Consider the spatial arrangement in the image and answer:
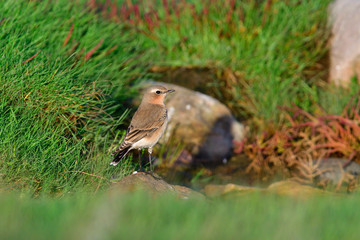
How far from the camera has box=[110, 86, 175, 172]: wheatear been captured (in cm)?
639

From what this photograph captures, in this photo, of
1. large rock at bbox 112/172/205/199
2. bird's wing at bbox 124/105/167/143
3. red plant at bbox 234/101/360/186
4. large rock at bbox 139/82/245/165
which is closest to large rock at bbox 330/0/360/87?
red plant at bbox 234/101/360/186

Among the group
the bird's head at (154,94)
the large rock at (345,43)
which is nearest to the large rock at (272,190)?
the bird's head at (154,94)

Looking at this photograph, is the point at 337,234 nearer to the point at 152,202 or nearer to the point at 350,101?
the point at 152,202

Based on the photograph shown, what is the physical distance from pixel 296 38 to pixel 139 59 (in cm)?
303

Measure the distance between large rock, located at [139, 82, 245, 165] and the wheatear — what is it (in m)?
2.18

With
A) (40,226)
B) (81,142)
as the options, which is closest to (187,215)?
(40,226)

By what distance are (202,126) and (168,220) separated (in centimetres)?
565

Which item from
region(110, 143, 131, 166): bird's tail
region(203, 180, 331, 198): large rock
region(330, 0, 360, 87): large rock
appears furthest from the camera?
region(330, 0, 360, 87): large rock

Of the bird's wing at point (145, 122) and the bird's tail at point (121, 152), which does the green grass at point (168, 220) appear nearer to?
the bird's tail at point (121, 152)

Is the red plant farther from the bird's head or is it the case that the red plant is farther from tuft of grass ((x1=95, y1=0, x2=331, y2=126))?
the bird's head

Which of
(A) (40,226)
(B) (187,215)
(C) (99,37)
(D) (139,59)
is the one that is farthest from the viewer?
(D) (139,59)

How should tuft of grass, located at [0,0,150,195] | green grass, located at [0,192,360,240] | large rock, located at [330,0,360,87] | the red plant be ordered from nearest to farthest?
1. green grass, located at [0,192,360,240]
2. tuft of grass, located at [0,0,150,195]
3. the red plant
4. large rock, located at [330,0,360,87]

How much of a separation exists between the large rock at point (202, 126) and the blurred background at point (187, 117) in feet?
0.06

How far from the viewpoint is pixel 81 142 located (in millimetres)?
6441
